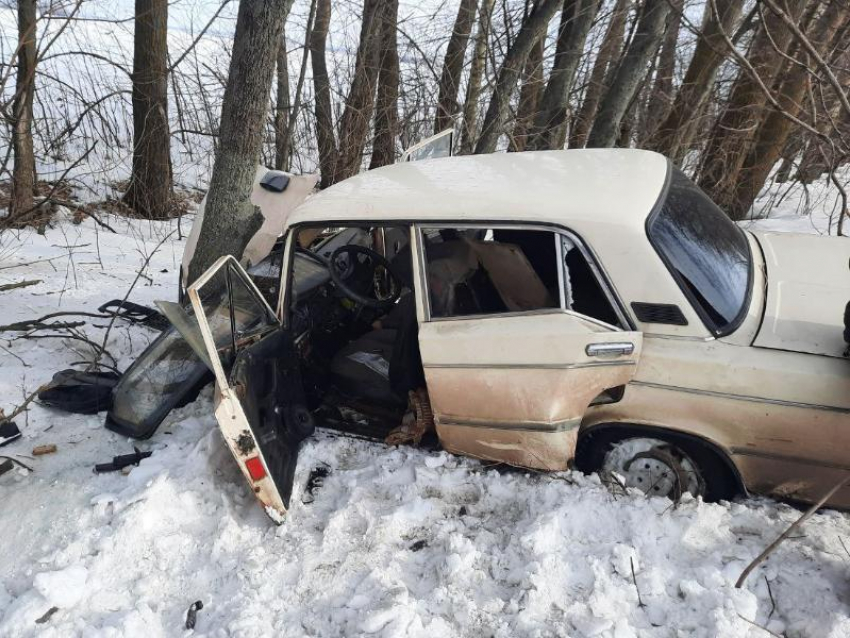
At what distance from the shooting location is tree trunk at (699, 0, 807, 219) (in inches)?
261

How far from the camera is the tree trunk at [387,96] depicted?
25.5ft

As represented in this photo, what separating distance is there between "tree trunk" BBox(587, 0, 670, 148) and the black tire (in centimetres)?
571

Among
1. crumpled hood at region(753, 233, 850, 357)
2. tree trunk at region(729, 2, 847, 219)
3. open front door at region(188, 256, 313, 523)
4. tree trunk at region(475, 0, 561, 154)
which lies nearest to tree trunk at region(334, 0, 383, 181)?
tree trunk at region(475, 0, 561, 154)

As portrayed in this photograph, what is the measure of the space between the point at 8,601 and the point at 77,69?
916 cm

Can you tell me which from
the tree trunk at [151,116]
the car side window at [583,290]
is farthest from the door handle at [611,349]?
the tree trunk at [151,116]

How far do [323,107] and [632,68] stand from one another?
14.6ft

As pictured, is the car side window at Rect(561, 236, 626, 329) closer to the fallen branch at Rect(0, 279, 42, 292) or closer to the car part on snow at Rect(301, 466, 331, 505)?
the car part on snow at Rect(301, 466, 331, 505)

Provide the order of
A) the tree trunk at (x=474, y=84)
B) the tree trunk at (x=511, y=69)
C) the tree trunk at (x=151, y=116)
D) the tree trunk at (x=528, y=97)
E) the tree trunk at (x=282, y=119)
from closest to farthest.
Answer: the tree trunk at (x=511, y=69) → the tree trunk at (x=151, y=116) → the tree trunk at (x=474, y=84) → the tree trunk at (x=528, y=97) → the tree trunk at (x=282, y=119)

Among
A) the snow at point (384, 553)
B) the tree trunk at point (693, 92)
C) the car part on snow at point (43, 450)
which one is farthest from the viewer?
the tree trunk at point (693, 92)

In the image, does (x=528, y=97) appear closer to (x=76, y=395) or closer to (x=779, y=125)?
(x=779, y=125)

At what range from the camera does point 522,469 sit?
9.05 ft

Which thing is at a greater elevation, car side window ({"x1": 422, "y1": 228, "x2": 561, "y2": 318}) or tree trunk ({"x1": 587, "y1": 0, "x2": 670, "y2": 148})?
tree trunk ({"x1": 587, "y1": 0, "x2": 670, "y2": 148})

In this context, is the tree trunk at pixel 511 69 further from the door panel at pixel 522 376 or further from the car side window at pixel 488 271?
the door panel at pixel 522 376

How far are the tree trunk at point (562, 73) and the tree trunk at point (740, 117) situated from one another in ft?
6.73
